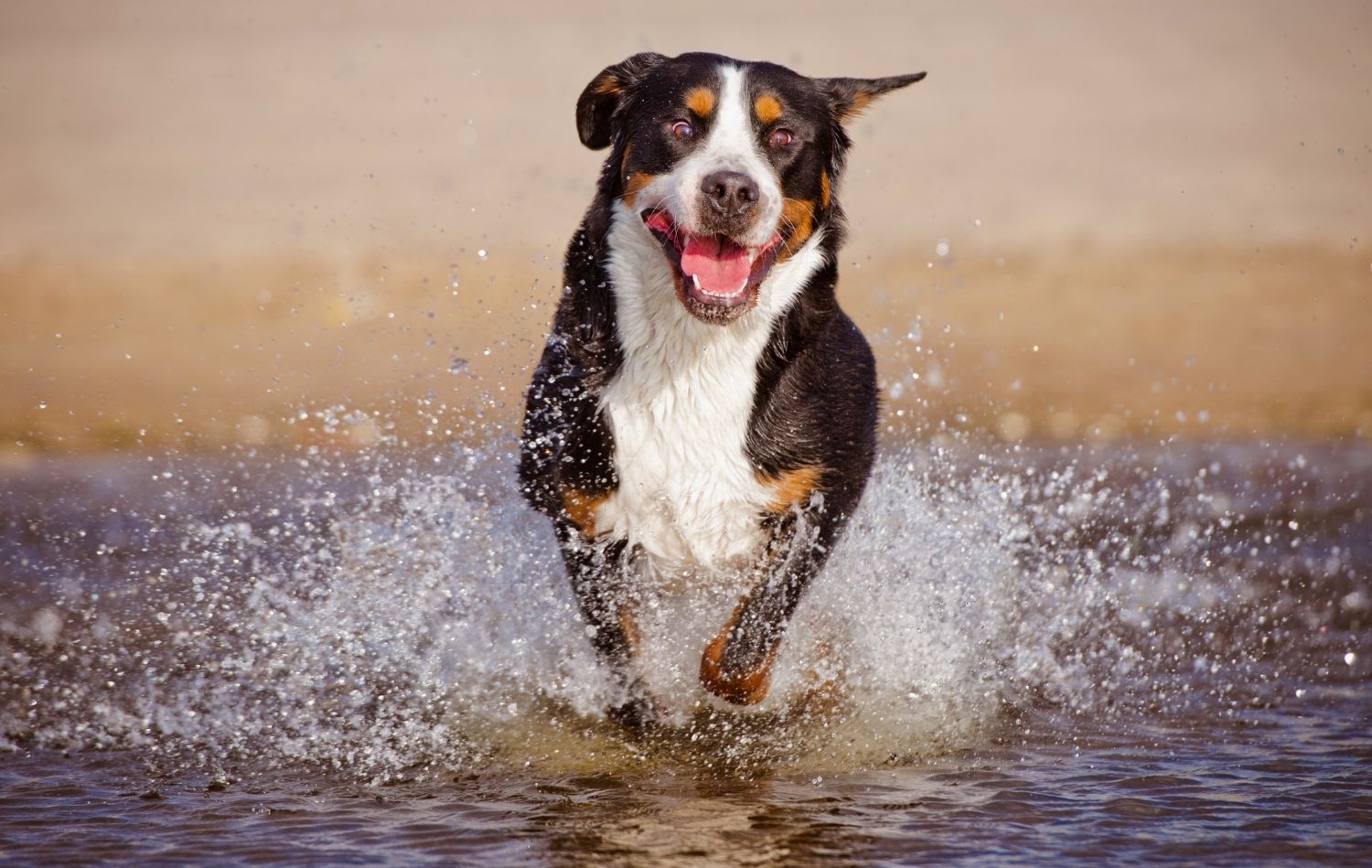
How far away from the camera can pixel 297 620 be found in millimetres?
4793

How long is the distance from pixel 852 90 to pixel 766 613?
1.45m

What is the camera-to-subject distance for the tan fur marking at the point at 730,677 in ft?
13.0

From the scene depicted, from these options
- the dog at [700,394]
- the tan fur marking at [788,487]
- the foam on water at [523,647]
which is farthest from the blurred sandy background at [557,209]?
the tan fur marking at [788,487]

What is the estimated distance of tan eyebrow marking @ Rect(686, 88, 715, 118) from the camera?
3.89 meters

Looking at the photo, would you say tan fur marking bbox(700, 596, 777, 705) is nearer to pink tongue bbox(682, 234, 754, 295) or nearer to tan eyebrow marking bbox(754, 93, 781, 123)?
pink tongue bbox(682, 234, 754, 295)

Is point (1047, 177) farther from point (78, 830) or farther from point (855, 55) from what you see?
point (78, 830)

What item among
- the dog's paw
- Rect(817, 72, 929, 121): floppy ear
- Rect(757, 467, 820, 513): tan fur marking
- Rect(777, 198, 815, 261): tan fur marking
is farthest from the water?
Rect(817, 72, 929, 121): floppy ear

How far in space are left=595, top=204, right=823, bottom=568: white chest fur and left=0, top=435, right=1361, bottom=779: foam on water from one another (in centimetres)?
27

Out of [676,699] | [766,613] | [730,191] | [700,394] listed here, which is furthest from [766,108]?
[676,699]

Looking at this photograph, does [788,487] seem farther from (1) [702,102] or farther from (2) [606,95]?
(2) [606,95]

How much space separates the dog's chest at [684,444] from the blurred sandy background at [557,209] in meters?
2.28

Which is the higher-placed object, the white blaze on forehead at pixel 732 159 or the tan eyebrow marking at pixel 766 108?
the tan eyebrow marking at pixel 766 108

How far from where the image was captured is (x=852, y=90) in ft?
13.7

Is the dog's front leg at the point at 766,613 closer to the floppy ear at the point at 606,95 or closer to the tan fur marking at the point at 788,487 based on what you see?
the tan fur marking at the point at 788,487
